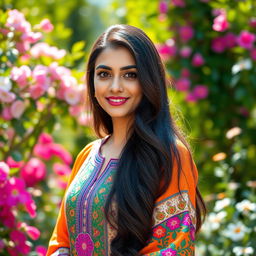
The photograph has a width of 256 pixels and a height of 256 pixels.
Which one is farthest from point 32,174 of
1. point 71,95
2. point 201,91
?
point 201,91

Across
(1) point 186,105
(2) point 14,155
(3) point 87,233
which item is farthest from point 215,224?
(1) point 186,105

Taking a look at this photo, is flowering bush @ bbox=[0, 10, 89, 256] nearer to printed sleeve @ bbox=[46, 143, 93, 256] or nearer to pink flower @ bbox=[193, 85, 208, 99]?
printed sleeve @ bbox=[46, 143, 93, 256]

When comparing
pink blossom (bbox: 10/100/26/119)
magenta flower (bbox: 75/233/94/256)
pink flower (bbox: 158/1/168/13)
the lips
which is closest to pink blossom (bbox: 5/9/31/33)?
pink blossom (bbox: 10/100/26/119)

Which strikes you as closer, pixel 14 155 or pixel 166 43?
pixel 14 155

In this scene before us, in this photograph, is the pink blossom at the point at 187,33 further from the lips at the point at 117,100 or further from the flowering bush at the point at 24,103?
the lips at the point at 117,100

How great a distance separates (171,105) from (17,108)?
1190mm

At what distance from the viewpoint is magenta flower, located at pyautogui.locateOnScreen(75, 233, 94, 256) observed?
83.9 inches

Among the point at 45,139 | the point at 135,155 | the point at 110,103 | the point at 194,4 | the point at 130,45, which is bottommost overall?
the point at 45,139

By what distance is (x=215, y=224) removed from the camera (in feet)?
11.5

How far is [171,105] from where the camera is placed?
7.82 ft

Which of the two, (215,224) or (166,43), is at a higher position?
(166,43)

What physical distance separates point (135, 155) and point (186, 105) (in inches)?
125

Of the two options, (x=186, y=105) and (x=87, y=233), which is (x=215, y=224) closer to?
(x=87, y=233)

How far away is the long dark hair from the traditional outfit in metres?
0.04
